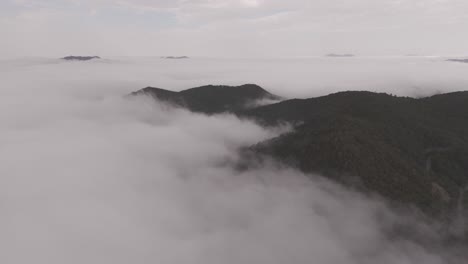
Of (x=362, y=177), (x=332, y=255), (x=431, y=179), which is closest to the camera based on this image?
(x=332, y=255)

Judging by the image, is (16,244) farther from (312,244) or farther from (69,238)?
(312,244)

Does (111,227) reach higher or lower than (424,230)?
lower

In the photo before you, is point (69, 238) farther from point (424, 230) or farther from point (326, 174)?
point (424, 230)

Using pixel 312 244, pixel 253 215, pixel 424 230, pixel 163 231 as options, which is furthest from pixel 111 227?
pixel 424 230

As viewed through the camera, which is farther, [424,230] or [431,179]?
[431,179]

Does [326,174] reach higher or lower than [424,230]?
higher

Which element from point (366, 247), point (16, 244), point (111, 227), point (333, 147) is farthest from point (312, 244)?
point (16, 244)

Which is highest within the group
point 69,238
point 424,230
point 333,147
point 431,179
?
point 333,147

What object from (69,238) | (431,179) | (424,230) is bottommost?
(69,238)

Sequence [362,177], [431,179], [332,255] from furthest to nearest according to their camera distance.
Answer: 1. [431,179]
2. [362,177]
3. [332,255]
